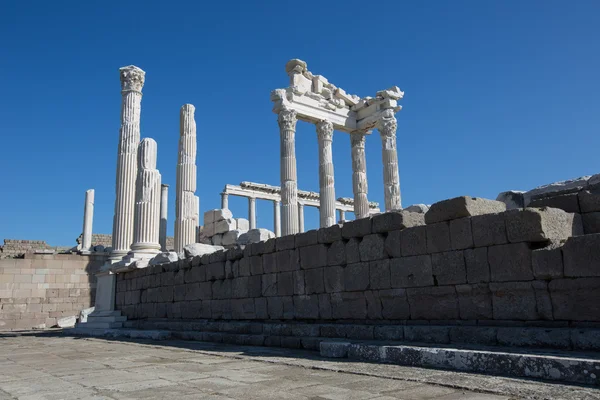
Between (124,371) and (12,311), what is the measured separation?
16490 mm

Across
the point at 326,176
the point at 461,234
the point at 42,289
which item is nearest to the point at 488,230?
the point at 461,234

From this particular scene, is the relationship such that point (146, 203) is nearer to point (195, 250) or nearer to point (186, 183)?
point (186, 183)

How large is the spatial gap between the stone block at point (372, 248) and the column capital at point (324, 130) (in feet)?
54.5

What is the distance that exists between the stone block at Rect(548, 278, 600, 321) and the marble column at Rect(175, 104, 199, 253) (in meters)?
14.3

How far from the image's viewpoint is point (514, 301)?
20.0 feet

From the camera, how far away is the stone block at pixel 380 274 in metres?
7.81

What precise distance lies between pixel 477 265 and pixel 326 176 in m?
17.6

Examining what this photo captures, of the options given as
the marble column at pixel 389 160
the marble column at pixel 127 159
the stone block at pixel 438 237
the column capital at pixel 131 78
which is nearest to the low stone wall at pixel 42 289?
the marble column at pixel 127 159

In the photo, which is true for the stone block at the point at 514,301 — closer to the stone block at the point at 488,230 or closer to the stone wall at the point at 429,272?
the stone wall at the point at 429,272

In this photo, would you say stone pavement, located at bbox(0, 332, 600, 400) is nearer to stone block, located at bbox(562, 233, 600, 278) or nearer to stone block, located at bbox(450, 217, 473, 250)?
stone block, located at bbox(562, 233, 600, 278)

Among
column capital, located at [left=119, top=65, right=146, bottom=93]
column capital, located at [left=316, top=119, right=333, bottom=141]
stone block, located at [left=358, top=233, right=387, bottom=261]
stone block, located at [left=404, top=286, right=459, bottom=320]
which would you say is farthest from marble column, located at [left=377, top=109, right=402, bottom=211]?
stone block, located at [left=404, top=286, right=459, bottom=320]

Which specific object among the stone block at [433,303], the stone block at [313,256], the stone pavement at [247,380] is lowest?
the stone pavement at [247,380]

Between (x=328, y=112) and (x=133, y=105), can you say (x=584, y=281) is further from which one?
(x=328, y=112)

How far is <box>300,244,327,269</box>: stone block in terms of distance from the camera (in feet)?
29.7
